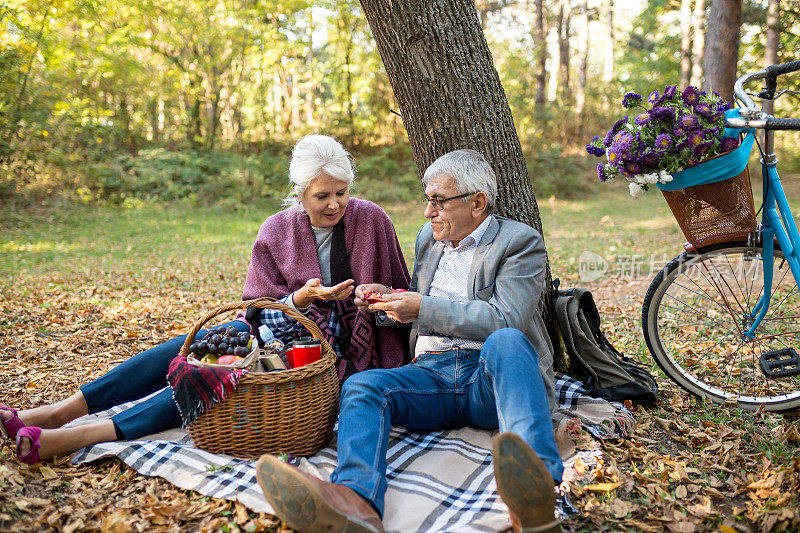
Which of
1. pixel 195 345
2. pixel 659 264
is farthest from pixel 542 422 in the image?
pixel 659 264

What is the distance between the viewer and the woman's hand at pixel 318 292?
3.09 metres

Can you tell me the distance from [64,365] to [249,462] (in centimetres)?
239

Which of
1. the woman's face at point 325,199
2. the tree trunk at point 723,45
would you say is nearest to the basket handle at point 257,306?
the woman's face at point 325,199

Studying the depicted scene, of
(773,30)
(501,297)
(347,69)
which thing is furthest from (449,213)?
(347,69)

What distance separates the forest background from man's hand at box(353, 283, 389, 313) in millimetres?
10776

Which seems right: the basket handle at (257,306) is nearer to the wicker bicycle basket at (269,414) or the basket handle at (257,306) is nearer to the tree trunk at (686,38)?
the wicker bicycle basket at (269,414)

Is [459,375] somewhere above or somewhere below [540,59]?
below

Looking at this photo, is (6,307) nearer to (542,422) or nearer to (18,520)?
(18,520)

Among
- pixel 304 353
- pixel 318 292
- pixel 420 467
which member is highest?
pixel 318 292

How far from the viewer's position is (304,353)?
292cm

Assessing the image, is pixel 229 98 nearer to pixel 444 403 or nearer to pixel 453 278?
pixel 453 278

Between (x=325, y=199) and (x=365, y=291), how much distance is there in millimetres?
630

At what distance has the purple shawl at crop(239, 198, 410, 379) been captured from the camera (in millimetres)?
3396

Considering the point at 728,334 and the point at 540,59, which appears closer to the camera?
the point at 728,334
